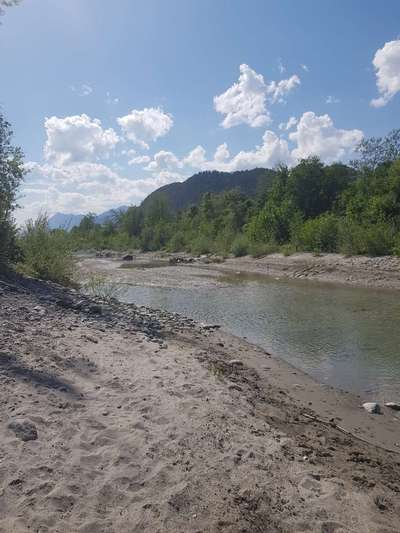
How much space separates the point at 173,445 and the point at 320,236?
3564 cm

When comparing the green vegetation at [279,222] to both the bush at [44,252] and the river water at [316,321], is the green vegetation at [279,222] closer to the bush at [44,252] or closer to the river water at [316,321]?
the bush at [44,252]

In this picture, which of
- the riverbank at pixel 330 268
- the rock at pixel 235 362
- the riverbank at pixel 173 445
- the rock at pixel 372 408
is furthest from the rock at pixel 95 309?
the riverbank at pixel 330 268

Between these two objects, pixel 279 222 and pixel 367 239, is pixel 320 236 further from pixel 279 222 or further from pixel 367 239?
pixel 279 222

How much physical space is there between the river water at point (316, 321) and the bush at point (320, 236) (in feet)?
36.8

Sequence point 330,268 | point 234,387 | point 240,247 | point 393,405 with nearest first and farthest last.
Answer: point 234,387, point 393,405, point 330,268, point 240,247

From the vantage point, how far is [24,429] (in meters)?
4.80

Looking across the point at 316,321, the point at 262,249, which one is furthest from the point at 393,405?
the point at 262,249

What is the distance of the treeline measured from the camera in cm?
3350

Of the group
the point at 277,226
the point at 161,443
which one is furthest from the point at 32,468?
the point at 277,226

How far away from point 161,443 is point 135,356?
348cm

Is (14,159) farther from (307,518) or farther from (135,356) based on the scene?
(307,518)

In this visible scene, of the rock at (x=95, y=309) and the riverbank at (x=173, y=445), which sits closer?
the riverbank at (x=173, y=445)

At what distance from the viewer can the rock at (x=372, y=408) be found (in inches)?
292

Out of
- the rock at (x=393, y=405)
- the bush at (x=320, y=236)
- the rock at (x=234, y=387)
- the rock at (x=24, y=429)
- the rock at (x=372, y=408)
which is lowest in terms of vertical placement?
the rock at (x=393, y=405)
